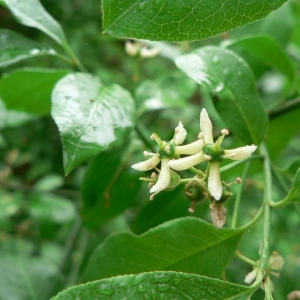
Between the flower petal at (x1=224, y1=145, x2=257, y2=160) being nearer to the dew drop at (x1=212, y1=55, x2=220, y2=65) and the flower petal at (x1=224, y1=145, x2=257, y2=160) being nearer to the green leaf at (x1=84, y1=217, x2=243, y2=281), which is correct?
the green leaf at (x1=84, y1=217, x2=243, y2=281)

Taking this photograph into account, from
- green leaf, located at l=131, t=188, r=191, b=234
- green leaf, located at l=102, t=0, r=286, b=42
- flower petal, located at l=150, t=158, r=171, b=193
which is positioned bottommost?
green leaf, located at l=131, t=188, r=191, b=234

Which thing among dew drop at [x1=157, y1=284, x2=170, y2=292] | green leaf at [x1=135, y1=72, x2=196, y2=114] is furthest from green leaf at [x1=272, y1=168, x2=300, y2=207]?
green leaf at [x1=135, y1=72, x2=196, y2=114]

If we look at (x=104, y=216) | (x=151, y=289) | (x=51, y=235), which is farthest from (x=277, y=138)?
(x=51, y=235)

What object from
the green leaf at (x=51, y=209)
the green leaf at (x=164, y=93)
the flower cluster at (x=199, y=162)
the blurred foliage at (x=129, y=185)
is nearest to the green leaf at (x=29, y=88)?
the blurred foliage at (x=129, y=185)

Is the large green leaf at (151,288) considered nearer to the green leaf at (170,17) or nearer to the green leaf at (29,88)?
the green leaf at (170,17)

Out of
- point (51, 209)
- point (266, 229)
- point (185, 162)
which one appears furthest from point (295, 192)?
point (51, 209)

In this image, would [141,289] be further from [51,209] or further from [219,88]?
[51,209]

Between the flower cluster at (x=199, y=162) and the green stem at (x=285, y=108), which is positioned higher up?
the flower cluster at (x=199, y=162)
